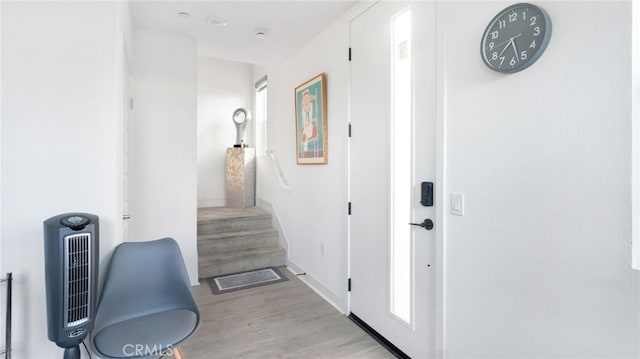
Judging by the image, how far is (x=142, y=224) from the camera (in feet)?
10.3

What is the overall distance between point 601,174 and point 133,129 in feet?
11.3

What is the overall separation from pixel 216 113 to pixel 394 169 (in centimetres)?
400

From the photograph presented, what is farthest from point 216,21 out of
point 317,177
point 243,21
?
point 317,177

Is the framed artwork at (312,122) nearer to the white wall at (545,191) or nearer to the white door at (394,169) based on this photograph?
the white door at (394,169)

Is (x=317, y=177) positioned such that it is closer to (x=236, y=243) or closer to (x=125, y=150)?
(x=236, y=243)

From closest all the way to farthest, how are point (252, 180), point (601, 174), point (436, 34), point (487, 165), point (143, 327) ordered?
point (601, 174), point (487, 165), point (143, 327), point (436, 34), point (252, 180)

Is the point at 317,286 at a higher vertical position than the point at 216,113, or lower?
lower

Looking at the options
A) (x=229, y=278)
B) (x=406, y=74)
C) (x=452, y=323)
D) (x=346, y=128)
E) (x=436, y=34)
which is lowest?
(x=229, y=278)

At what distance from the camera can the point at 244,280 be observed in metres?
3.48

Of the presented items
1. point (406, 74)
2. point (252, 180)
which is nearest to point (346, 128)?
point (406, 74)

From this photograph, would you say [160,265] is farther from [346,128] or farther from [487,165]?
[487,165]

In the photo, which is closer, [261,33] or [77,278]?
[77,278]

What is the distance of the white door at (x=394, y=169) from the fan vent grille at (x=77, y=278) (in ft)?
5.74

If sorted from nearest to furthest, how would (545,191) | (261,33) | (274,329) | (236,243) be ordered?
1. (545,191)
2. (274,329)
3. (261,33)
4. (236,243)
